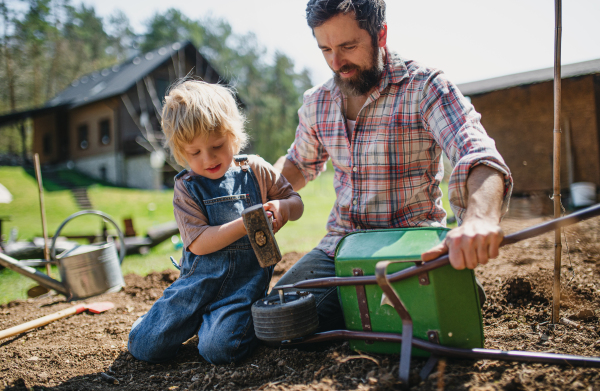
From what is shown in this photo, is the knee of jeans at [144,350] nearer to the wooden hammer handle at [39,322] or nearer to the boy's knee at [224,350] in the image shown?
the boy's knee at [224,350]

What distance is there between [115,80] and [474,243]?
24139mm

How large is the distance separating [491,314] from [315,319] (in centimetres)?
120

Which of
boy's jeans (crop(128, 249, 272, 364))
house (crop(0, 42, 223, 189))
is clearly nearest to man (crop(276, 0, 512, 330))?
boy's jeans (crop(128, 249, 272, 364))

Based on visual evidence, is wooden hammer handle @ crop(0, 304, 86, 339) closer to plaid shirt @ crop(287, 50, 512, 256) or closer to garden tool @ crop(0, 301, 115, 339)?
garden tool @ crop(0, 301, 115, 339)

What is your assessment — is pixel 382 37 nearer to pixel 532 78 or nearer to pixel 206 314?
pixel 206 314

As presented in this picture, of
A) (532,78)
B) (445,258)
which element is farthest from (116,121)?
(445,258)

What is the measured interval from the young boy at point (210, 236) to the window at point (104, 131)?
21201 millimetres

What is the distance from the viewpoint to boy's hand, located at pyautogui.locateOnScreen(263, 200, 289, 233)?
2.26 metres

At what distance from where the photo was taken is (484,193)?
167 cm

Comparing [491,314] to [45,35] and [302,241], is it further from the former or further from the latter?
[45,35]

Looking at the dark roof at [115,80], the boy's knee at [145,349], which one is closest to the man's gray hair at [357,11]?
the boy's knee at [145,349]

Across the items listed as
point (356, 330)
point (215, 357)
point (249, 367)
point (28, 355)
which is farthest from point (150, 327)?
point (356, 330)

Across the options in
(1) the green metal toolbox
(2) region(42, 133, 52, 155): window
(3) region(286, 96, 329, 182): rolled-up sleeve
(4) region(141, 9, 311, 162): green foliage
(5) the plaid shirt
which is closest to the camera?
(1) the green metal toolbox

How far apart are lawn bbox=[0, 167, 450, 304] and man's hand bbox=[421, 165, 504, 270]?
13.8 ft
